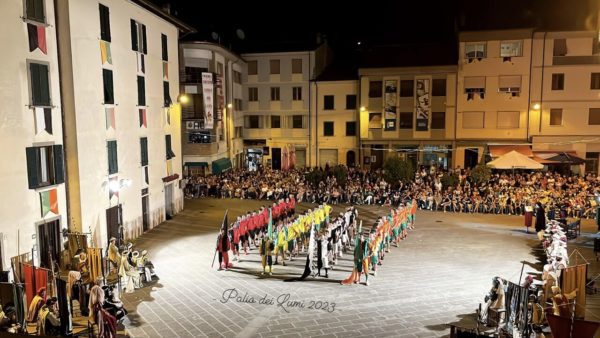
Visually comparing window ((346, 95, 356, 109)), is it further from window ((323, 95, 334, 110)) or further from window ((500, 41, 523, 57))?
window ((500, 41, 523, 57))

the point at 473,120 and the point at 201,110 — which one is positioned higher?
the point at 201,110

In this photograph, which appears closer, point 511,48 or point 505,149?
point 511,48

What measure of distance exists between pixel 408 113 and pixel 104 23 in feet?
88.8

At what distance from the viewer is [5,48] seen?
47.6 feet

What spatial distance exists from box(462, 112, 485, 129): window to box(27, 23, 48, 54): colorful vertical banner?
31.7 metres

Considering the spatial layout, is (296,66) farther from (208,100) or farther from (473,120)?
(473,120)

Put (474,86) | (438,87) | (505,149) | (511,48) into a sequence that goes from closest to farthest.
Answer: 1. (511,48)
2. (505,149)
3. (474,86)
4. (438,87)

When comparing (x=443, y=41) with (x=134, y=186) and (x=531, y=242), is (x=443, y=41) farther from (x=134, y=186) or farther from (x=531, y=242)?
(x=134, y=186)

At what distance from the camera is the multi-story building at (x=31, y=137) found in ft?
48.1

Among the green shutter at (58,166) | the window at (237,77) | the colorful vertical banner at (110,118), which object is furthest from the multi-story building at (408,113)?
the green shutter at (58,166)

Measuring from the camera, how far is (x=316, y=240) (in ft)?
56.5

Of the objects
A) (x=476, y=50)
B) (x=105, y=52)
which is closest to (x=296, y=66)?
(x=476, y=50)

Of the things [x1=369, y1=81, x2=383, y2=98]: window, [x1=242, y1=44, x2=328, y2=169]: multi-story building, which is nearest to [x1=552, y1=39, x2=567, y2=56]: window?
[x1=369, y1=81, x2=383, y2=98]: window

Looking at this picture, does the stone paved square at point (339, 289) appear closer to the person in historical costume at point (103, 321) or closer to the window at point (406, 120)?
the person in historical costume at point (103, 321)
